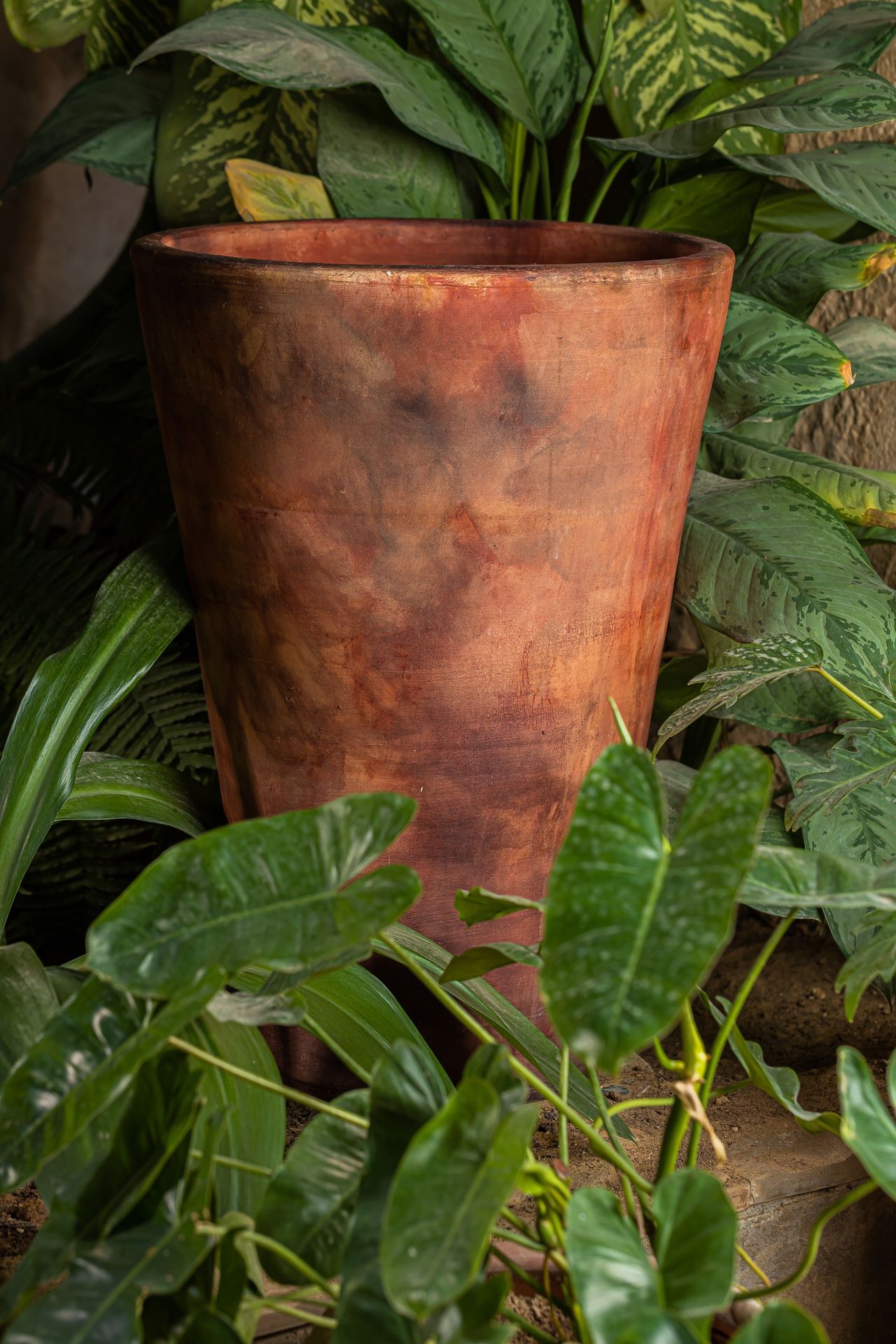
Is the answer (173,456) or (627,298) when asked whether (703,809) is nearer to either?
(627,298)

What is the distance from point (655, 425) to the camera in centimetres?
85

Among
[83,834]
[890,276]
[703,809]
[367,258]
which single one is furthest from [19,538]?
[703,809]

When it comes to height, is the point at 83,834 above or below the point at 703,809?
below

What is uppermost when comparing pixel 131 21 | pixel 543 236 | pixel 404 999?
pixel 131 21

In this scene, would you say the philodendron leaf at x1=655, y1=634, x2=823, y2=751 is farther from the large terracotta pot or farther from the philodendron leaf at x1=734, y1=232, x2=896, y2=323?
the philodendron leaf at x1=734, y1=232, x2=896, y2=323

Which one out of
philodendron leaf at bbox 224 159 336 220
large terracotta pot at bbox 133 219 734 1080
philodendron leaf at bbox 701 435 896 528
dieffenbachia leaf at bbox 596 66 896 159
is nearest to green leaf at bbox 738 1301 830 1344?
large terracotta pot at bbox 133 219 734 1080

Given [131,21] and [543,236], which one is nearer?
[543,236]

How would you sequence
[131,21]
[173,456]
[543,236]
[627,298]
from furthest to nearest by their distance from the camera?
1. [131,21]
2. [543,236]
3. [173,456]
4. [627,298]

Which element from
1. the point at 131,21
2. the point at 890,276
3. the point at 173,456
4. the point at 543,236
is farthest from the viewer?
the point at 131,21

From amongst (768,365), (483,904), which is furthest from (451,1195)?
(768,365)

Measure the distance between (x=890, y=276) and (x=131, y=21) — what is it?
3.12 ft

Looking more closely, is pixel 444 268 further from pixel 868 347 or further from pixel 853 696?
pixel 868 347

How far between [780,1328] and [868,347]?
3.24 ft

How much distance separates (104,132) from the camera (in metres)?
1.39
